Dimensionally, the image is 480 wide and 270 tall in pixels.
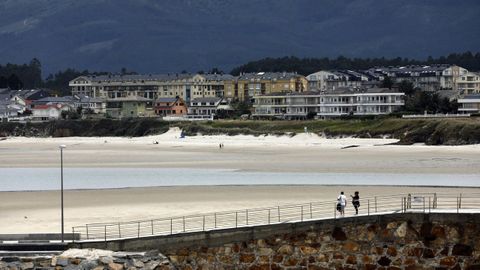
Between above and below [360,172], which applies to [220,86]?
above

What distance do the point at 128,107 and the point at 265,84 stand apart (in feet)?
58.8

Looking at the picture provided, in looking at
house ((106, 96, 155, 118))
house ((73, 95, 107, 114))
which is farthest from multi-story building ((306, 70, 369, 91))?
house ((73, 95, 107, 114))

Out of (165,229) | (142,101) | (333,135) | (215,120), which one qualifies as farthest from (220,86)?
(165,229)

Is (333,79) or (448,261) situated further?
(333,79)

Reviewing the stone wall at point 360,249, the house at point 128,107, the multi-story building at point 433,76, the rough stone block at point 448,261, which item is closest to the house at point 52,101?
the house at point 128,107

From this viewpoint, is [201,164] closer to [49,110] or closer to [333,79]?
[49,110]

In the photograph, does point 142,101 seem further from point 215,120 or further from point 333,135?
point 333,135

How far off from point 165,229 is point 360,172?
70.8ft

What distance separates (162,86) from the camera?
446ft

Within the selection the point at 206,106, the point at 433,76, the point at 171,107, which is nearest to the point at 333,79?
the point at 433,76

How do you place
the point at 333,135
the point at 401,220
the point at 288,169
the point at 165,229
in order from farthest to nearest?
the point at 333,135, the point at 288,169, the point at 165,229, the point at 401,220

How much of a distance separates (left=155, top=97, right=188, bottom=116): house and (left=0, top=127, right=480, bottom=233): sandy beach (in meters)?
25.4

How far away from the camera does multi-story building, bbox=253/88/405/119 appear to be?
97.1 m

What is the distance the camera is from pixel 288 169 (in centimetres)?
4725
